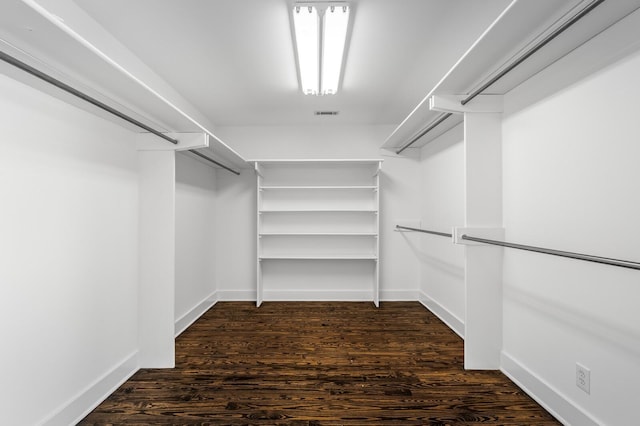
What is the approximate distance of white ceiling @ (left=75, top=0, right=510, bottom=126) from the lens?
5.16 feet

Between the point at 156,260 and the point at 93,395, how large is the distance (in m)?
0.86

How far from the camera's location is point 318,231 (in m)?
3.68

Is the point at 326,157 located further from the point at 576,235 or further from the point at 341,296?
the point at 576,235

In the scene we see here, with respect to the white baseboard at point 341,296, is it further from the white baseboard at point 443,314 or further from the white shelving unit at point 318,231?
the white baseboard at point 443,314

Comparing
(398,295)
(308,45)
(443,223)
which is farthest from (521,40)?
(398,295)

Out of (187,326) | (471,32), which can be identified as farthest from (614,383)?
(187,326)

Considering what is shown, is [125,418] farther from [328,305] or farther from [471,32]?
[471,32]

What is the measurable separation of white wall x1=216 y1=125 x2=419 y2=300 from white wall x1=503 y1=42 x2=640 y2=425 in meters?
1.76

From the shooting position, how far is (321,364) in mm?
2102

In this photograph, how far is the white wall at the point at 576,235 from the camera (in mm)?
1188

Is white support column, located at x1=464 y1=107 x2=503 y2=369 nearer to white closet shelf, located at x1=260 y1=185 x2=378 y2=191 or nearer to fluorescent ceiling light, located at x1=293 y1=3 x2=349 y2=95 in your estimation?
fluorescent ceiling light, located at x1=293 y1=3 x2=349 y2=95

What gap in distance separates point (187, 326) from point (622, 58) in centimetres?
371

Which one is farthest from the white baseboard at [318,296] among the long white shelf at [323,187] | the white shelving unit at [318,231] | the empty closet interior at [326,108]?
the long white shelf at [323,187]

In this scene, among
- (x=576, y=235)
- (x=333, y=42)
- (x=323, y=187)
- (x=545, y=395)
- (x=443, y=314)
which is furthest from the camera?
(x=323, y=187)
